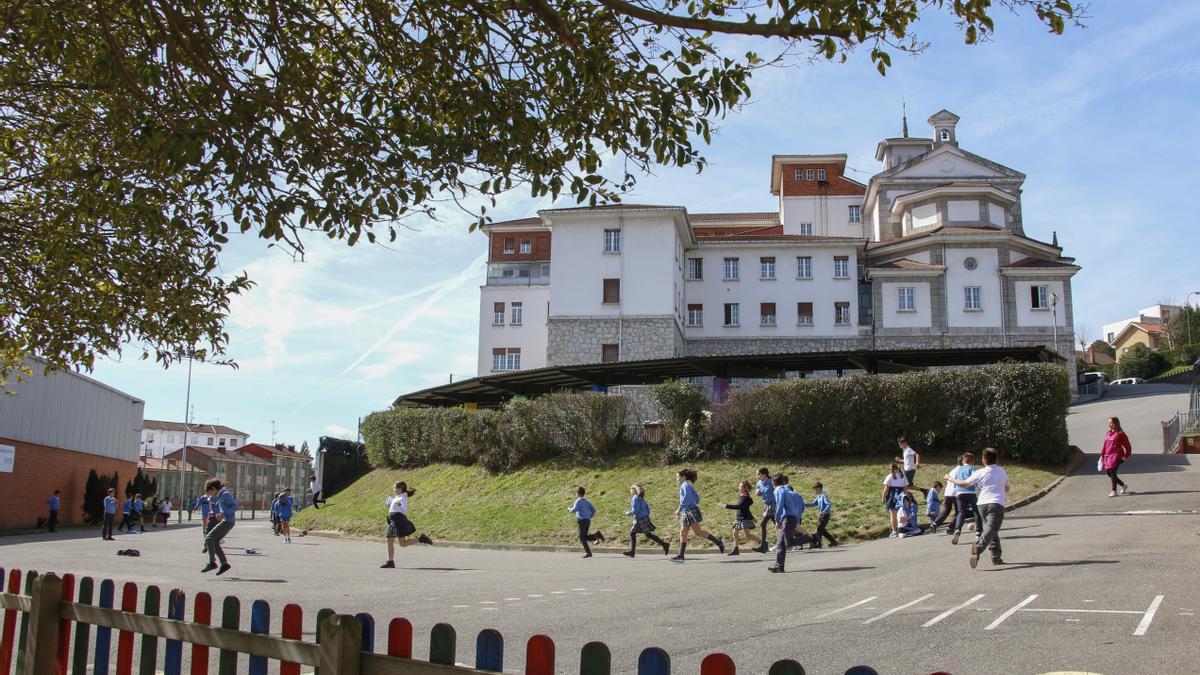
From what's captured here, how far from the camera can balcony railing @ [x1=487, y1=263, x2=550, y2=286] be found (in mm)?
63312

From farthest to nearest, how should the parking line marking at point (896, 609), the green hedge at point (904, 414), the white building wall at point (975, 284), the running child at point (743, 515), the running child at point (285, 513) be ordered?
the white building wall at point (975, 284), the running child at point (285, 513), the green hedge at point (904, 414), the running child at point (743, 515), the parking line marking at point (896, 609)

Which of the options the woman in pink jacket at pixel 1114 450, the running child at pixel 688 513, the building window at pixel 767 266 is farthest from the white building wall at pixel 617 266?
the running child at pixel 688 513

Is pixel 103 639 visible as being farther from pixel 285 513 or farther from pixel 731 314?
pixel 731 314

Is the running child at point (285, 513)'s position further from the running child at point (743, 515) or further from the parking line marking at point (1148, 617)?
the parking line marking at point (1148, 617)

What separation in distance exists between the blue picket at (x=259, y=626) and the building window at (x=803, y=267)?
57.4 meters

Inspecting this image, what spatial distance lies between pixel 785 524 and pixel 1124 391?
55.3 meters

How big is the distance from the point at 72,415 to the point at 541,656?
46.2m

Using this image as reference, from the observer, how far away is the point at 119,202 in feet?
28.1

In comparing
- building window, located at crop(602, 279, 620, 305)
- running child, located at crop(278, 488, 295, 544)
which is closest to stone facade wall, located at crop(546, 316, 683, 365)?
building window, located at crop(602, 279, 620, 305)

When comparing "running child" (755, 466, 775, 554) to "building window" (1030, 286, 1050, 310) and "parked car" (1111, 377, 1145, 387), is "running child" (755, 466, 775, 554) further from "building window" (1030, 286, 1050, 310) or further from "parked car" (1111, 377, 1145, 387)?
"parked car" (1111, 377, 1145, 387)

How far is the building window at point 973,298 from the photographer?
56719 mm

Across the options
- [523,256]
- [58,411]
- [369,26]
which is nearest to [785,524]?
[369,26]

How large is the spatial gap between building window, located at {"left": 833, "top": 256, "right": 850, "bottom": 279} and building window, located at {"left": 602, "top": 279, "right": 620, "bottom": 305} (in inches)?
559

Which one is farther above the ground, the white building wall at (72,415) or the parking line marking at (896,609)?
the white building wall at (72,415)
